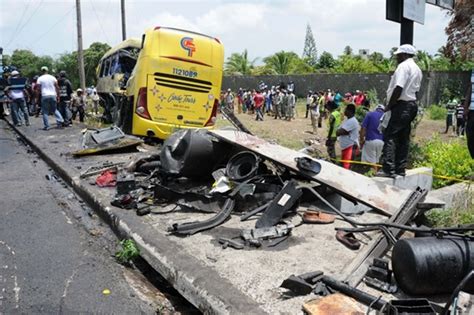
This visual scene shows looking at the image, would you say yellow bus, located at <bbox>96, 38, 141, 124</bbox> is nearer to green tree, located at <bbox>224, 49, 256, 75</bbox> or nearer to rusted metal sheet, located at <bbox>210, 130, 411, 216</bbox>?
rusted metal sheet, located at <bbox>210, 130, 411, 216</bbox>

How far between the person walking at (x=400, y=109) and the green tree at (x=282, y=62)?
136ft

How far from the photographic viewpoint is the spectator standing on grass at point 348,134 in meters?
7.88

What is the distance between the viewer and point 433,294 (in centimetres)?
310

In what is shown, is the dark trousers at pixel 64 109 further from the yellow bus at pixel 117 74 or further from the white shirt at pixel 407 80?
the white shirt at pixel 407 80

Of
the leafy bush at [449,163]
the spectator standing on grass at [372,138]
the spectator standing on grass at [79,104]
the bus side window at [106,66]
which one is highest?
the bus side window at [106,66]

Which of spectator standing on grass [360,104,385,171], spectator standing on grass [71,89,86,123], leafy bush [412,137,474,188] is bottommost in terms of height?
leafy bush [412,137,474,188]

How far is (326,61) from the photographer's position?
4859cm

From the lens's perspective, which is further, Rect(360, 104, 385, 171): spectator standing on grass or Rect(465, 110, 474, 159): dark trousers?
Rect(360, 104, 385, 171): spectator standing on grass

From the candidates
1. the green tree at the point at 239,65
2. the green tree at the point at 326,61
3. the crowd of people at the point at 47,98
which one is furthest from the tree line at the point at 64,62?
the crowd of people at the point at 47,98

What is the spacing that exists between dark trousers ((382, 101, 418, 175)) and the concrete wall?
74.4 feet

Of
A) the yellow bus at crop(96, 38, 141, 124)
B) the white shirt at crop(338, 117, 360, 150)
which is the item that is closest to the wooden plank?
the white shirt at crop(338, 117, 360, 150)

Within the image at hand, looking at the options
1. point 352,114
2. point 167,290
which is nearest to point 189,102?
point 352,114

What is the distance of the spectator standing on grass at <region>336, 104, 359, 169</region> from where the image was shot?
25.9 ft

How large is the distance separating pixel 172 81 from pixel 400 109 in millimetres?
5862
